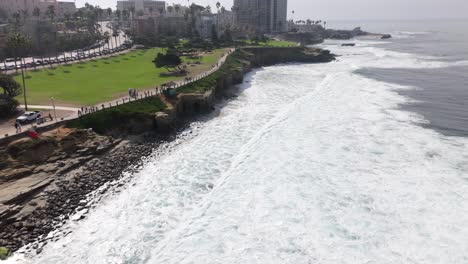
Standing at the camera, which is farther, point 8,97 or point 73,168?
point 8,97

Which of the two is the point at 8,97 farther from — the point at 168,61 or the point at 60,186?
the point at 168,61

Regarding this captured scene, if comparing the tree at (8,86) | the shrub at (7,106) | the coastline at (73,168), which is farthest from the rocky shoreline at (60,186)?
the tree at (8,86)

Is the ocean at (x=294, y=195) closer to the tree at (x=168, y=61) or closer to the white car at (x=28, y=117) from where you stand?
the white car at (x=28, y=117)

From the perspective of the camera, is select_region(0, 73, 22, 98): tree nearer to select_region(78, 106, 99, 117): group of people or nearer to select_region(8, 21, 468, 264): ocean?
select_region(78, 106, 99, 117): group of people

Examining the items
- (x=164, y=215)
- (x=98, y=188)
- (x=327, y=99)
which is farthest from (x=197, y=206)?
(x=327, y=99)

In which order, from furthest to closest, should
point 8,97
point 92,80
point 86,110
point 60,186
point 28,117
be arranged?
point 92,80 < point 8,97 < point 86,110 < point 28,117 < point 60,186

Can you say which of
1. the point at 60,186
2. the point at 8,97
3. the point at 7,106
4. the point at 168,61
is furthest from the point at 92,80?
the point at 60,186

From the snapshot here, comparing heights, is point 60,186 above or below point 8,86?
below
